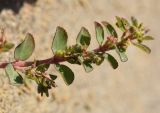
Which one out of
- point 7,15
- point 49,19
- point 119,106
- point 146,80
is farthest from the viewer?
point 146,80

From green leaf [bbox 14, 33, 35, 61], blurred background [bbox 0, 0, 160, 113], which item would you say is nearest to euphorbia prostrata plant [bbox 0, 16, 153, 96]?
green leaf [bbox 14, 33, 35, 61]

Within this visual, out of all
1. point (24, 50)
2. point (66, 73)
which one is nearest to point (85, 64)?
point (66, 73)

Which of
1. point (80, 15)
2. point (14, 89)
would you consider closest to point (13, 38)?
point (14, 89)

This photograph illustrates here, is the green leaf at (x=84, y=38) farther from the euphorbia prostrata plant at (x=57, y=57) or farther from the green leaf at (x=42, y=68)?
the green leaf at (x=42, y=68)

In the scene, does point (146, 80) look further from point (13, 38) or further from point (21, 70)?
point (21, 70)

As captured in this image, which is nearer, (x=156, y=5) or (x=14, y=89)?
(x=14, y=89)

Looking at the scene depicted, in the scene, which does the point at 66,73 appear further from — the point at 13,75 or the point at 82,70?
the point at 82,70

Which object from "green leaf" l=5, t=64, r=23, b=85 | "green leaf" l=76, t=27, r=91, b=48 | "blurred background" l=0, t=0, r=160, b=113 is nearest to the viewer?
"green leaf" l=5, t=64, r=23, b=85

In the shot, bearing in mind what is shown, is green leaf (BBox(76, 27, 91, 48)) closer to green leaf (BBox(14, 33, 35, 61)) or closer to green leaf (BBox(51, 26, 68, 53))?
green leaf (BBox(51, 26, 68, 53))
